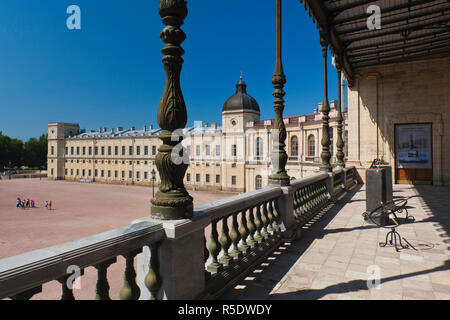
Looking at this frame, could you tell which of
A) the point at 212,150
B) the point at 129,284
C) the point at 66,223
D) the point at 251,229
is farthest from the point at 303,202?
the point at 212,150

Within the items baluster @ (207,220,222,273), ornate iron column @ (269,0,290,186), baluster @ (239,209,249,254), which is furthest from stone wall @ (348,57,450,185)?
baluster @ (207,220,222,273)

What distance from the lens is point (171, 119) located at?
2545 mm

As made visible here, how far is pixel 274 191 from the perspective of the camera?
4.76 meters

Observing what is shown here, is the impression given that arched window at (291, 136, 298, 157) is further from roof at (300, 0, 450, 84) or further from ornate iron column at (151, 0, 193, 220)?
ornate iron column at (151, 0, 193, 220)

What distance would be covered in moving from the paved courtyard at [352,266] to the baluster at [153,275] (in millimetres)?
1102

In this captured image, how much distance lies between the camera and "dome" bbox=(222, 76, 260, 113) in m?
46.2

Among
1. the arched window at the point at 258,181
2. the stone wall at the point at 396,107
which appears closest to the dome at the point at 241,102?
the arched window at the point at 258,181

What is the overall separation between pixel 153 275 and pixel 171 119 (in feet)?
4.56

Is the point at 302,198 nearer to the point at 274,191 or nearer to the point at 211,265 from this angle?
the point at 274,191

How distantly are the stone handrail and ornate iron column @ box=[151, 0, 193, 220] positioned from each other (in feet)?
1.02

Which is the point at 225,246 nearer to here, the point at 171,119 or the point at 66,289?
the point at 171,119

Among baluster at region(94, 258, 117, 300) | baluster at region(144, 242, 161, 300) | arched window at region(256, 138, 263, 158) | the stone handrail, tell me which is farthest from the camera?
arched window at region(256, 138, 263, 158)
